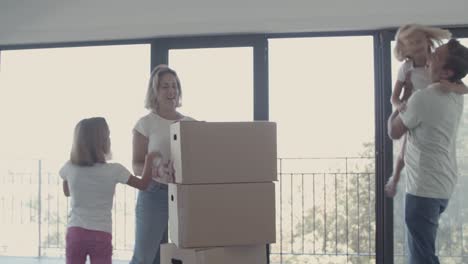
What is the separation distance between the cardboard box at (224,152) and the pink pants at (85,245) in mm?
577

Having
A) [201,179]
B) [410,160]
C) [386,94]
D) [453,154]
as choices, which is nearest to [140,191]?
[201,179]

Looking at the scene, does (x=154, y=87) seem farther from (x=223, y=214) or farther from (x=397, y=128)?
(x=397, y=128)

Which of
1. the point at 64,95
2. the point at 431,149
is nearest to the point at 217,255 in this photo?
the point at 431,149

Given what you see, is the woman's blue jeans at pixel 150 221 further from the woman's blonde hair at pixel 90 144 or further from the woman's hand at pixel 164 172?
the woman's blonde hair at pixel 90 144

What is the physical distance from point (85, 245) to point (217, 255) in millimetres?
701

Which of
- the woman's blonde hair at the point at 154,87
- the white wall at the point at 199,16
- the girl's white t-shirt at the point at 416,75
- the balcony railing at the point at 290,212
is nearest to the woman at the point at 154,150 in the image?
the woman's blonde hair at the point at 154,87

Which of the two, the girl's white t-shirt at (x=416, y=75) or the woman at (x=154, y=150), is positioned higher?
the girl's white t-shirt at (x=416, y=75)

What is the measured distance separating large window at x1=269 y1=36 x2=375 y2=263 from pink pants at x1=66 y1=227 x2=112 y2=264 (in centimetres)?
162

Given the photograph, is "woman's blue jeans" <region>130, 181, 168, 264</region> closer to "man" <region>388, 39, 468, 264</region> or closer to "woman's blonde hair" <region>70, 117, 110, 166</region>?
"woman's blonde hair" <region>70, 117, 110, 166</region>

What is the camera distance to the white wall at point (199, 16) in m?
3.25

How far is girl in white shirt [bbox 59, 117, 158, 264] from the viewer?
7.55 feet

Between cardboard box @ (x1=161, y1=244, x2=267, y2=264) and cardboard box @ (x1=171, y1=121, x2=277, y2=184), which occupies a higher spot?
cardboard box @ (x1=171, y1=121, x2=277, y2=184)

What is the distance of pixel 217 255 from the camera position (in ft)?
6.31

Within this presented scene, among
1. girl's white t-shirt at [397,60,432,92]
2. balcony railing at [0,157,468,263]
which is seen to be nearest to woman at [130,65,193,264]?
girl's white t-shirt at [397,60,432,92]
